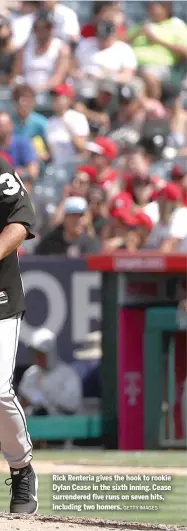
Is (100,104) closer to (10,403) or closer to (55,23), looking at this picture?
(55,23)

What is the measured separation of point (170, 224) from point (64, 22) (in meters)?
3.27

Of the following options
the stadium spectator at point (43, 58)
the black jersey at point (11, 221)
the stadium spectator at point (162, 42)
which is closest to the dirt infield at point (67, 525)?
the black jersey at point (11, 221)

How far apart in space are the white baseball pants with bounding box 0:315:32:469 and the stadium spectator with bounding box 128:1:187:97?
6.93 m

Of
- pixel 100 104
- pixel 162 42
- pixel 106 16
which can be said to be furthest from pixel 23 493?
pixel 106 16

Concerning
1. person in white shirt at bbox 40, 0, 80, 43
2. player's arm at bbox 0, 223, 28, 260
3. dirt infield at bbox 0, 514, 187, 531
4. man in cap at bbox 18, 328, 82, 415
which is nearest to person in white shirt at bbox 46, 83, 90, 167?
person in white shirt at bbox 40, 0, 80, 43

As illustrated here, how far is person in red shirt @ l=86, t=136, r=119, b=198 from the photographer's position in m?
9.38

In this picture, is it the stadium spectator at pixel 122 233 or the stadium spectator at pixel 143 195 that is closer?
the stadium spectator at pixel 122 233

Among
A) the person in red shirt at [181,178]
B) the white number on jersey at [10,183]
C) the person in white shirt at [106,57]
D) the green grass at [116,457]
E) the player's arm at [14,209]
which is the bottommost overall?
the green grass at [116,457]

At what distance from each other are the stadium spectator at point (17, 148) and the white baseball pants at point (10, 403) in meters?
5.56

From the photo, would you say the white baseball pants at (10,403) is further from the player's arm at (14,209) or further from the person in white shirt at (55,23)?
the person in white shirt at (55,23)

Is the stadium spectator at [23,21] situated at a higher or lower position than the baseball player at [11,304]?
higher

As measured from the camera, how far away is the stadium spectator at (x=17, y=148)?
9.81 meters

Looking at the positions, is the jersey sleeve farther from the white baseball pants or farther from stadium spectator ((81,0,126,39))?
stadium spectator ((81,0,126,39))

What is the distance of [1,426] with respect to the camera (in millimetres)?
4309
